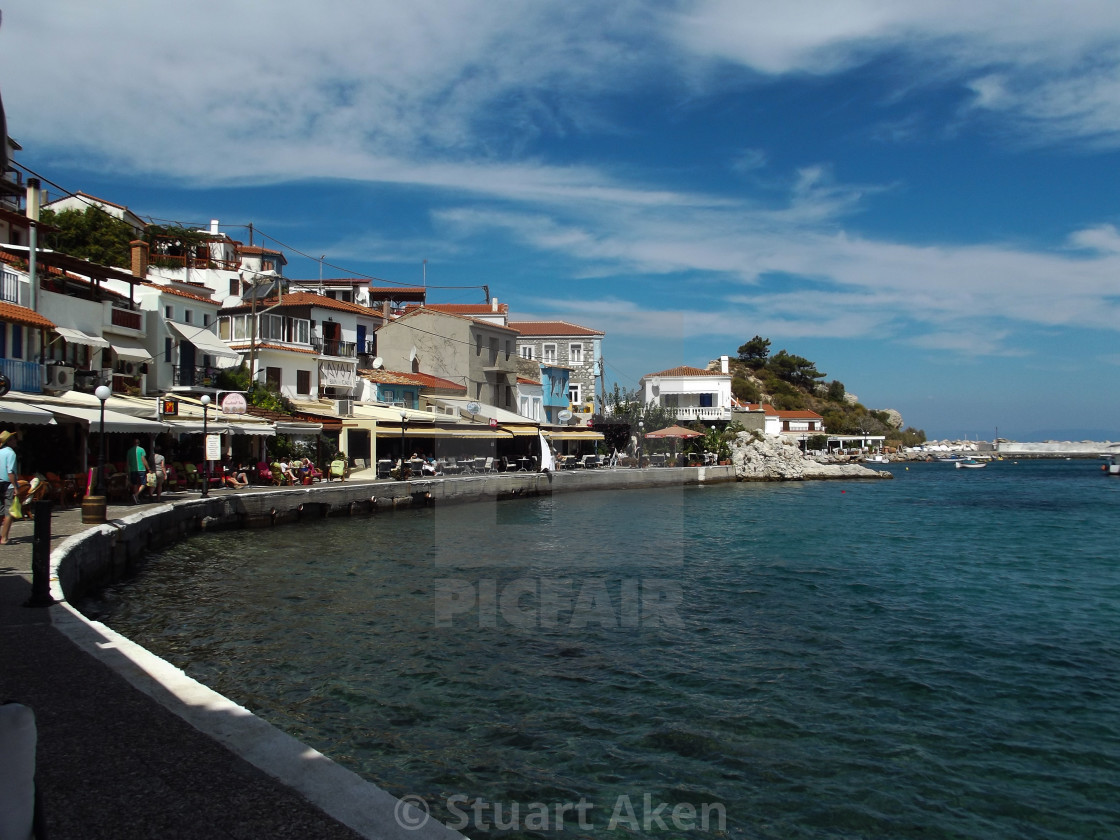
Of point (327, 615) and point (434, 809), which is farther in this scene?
point (327, 615)

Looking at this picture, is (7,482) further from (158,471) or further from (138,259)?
(138,259)

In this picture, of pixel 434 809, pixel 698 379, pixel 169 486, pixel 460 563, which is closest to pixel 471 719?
pixel 434 809

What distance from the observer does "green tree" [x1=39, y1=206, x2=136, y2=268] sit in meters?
37.6

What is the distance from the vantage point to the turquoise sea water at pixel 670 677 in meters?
6.46

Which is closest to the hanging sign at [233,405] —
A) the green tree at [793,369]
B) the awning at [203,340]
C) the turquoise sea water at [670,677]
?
the turquoise sea water at [670,677]

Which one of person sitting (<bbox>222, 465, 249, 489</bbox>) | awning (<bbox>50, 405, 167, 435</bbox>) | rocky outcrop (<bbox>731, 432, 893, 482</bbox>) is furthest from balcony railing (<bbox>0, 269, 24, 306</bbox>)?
rocky outcrop (<bbox>731, 432, 893, 482</bbox>)

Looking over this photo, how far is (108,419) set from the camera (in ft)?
57.5

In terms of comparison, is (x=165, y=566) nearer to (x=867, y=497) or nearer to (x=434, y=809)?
(x=434, y=809)

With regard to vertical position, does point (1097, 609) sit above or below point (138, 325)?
below

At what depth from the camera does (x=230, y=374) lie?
105 ft

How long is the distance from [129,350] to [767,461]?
42.4 metres

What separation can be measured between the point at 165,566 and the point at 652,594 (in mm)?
9306

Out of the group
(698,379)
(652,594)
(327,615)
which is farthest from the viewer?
(698,379)

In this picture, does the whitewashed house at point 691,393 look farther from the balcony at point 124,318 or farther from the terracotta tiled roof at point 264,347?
the balcony at point 124,318
